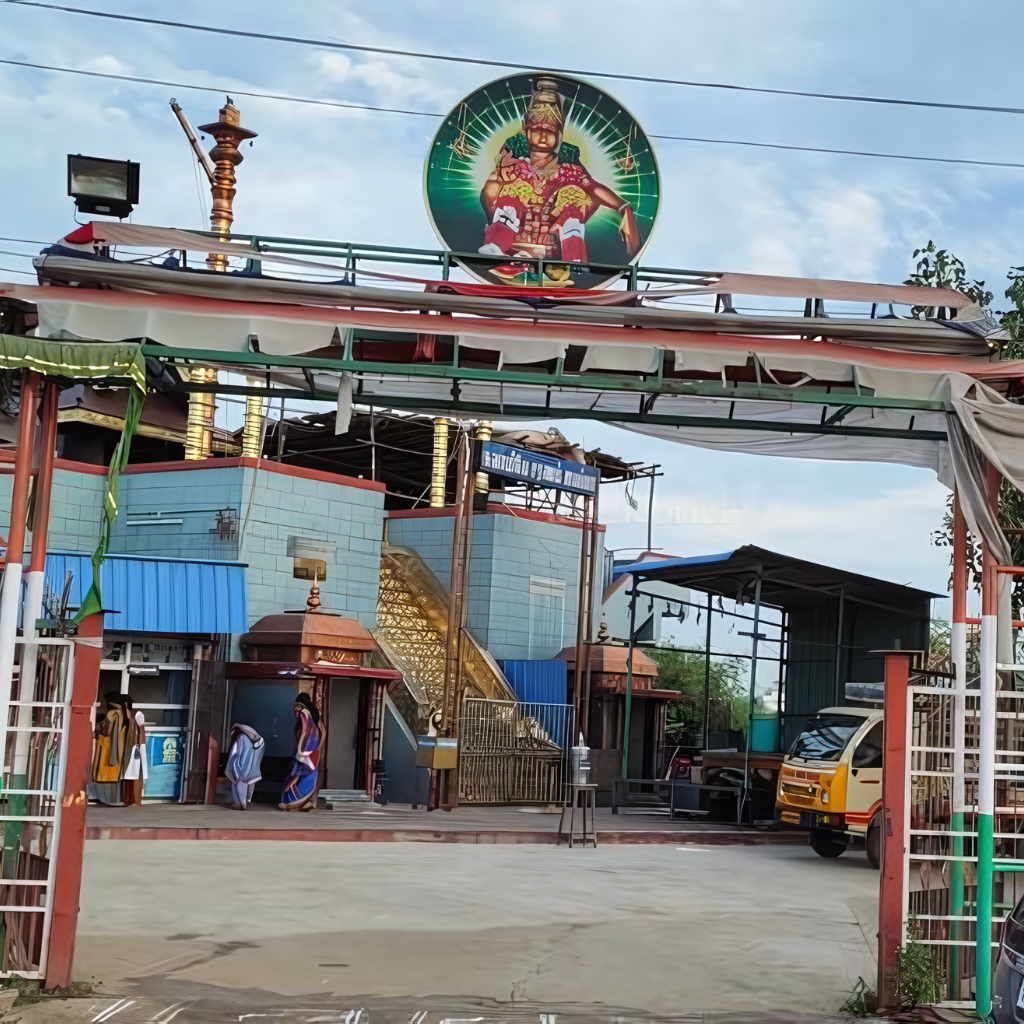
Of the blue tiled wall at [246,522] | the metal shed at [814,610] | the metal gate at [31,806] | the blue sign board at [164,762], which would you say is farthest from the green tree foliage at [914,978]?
the blue tiled wall at [246,522]

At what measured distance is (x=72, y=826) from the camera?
7980 millimetres

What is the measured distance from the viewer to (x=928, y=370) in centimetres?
873

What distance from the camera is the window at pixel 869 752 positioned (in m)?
18.2

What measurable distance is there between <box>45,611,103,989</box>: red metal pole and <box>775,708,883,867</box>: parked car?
40.1ft

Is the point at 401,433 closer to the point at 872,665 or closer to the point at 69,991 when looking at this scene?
the point at 872,665

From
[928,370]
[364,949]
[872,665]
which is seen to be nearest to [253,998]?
[364,949]

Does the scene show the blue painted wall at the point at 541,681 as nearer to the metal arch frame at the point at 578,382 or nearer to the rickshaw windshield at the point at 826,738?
the rickshaw windshield at the point at 826,738

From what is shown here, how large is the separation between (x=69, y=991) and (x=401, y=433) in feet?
87.9

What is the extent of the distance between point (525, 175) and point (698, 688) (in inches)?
1595

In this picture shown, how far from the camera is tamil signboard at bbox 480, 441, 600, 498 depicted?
912 inches

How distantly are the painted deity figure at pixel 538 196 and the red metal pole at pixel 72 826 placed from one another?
4.25 meters

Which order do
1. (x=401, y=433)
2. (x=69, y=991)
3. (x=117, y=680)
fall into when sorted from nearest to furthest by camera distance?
(x=69, y=991) → (x=117, y=680) → (x=401, y=433)

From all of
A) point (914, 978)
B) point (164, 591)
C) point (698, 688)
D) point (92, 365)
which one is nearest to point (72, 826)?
point (92, 365)

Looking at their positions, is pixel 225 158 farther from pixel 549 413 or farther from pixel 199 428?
pixel 549 413
